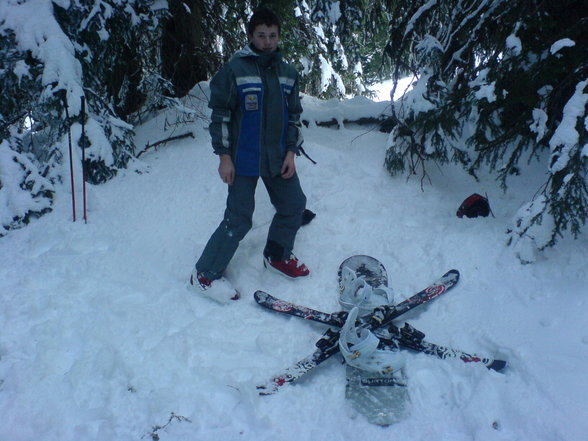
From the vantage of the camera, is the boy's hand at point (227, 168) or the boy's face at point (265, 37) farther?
the boy's hand at point (227, 168)

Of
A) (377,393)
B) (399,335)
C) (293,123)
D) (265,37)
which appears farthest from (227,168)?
(377,393)

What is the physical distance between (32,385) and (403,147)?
12.2ft

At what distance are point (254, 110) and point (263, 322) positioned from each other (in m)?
1.47

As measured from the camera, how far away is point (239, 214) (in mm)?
2992

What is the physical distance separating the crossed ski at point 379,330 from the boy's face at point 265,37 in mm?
1727

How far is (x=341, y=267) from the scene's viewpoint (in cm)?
330

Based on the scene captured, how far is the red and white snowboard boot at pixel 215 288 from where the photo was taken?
302 centimetres

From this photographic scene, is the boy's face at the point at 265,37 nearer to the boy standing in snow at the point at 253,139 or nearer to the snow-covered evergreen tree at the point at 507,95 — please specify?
the boy standing in snow at the point at 253,139

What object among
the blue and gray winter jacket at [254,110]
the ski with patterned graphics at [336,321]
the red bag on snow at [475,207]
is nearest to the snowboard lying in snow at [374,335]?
the ski with patterned graphics at [336,321]

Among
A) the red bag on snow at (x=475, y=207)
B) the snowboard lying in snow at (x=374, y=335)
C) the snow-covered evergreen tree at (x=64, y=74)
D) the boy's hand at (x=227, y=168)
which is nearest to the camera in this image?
the snowboard lying in snow at (x=374, y=335)

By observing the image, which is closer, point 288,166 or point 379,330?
point 379,330

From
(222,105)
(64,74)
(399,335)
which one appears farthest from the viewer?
(64,74)

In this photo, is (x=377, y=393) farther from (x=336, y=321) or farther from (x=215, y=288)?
(x=215, y=288)

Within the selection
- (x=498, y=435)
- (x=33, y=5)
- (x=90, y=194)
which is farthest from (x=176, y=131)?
(x=498, y=435)
